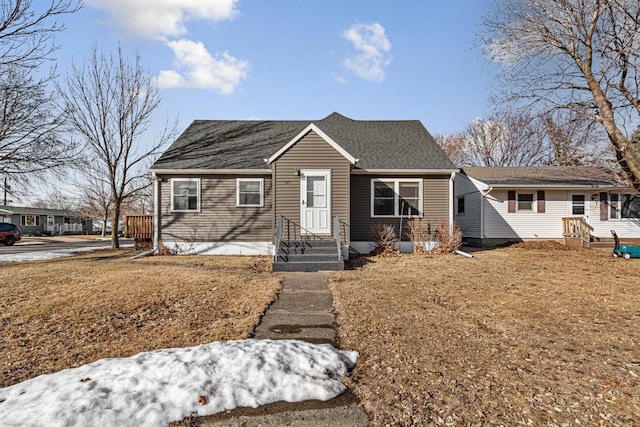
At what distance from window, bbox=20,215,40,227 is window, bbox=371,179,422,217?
43541 mm

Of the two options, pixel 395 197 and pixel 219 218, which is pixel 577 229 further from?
pixel 219 218

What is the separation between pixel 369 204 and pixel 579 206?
11.6 meters

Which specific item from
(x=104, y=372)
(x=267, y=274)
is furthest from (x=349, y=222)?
(x=104, y=372)

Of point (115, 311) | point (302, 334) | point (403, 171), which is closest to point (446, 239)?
point (403, 171)

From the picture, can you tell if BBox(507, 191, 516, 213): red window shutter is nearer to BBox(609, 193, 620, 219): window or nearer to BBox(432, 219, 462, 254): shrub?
BBox(609, 193, 620, 219): window

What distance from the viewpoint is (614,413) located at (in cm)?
277

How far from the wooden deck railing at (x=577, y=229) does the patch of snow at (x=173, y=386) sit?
658 inches

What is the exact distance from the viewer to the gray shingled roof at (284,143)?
13.5 metres

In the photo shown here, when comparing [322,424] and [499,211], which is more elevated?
[499,211]

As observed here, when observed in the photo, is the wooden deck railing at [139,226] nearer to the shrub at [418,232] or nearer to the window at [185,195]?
the window at [185,195]

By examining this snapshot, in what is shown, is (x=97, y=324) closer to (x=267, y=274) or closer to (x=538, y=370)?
(x=267, y=274)

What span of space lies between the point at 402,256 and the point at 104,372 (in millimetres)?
10225

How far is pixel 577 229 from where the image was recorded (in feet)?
52.2

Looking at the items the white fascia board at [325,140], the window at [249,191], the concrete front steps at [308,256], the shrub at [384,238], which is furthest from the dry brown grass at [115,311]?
the shrub at [384,238]
